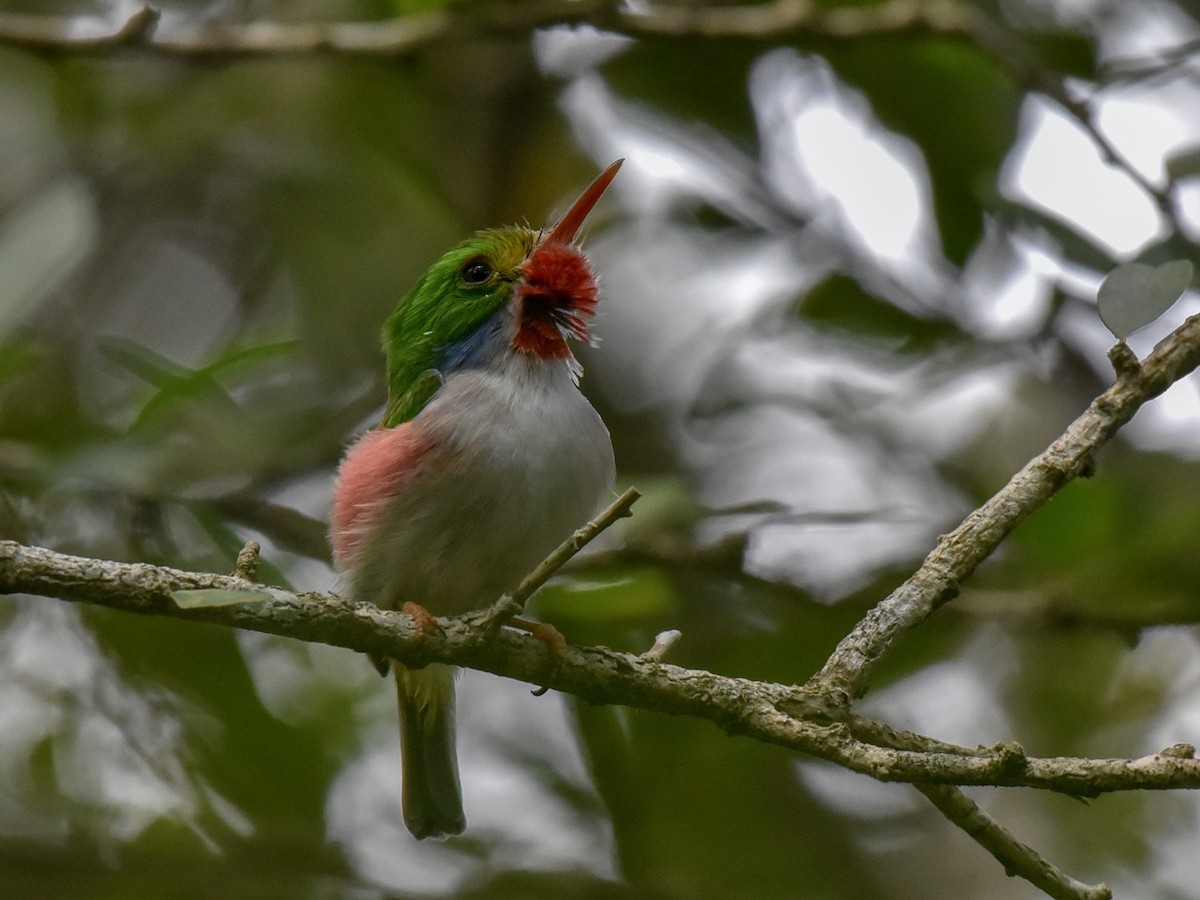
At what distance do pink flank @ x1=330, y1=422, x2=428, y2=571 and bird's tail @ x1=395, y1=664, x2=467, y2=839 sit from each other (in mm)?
504

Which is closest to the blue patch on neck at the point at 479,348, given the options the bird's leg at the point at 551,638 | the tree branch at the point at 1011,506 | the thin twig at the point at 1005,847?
the bird's leg at the point at 551,638

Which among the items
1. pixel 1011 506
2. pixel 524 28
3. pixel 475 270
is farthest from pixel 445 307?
pixel 1011 506

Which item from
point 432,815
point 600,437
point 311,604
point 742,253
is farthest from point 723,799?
point 311,604

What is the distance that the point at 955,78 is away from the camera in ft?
14.2

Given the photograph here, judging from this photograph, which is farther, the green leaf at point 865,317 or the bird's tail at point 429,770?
the green leaf at point 865,317

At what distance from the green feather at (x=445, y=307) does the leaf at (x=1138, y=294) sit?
4.87ft

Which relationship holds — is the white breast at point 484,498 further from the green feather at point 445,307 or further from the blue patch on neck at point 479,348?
the green feather at point 445,307

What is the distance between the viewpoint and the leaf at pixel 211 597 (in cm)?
195

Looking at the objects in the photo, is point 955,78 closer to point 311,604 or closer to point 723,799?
point 723,799

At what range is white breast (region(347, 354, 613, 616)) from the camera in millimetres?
2947

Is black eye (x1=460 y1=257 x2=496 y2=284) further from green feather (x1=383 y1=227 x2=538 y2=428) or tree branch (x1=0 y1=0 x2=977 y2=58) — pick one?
tree branch (x1=0 y1=0 x2=977 y2=58)

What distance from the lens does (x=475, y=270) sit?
138 inches

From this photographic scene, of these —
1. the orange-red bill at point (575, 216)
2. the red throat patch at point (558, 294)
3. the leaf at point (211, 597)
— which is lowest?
the leaf at point (211, 597)

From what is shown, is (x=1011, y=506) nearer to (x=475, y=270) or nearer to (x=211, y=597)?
(x=211, y=597)
